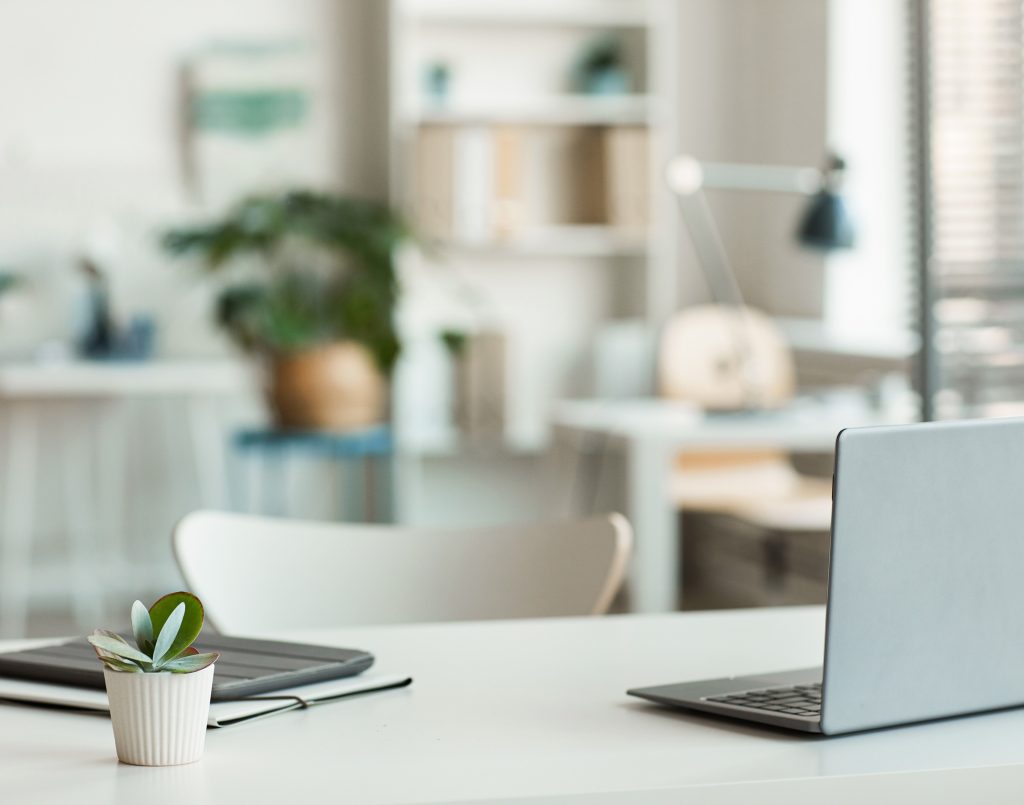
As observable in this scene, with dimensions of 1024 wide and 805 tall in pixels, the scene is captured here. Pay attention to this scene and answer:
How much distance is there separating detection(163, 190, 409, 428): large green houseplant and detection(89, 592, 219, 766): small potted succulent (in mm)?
3816

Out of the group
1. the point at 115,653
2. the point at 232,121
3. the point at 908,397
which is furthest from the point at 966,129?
the point at 115,653

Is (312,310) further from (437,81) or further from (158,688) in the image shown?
(158,688)

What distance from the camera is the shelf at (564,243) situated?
16.4 ft

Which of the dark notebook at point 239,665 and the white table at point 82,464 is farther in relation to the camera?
the white table at point 82,464

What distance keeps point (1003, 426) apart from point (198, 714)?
51 centimetres

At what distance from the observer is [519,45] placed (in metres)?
5.20

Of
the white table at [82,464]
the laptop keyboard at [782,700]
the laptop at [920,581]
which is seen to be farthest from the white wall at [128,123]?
the laptop at [920,581]

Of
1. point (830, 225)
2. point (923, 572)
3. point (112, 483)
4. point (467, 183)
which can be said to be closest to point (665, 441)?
point (830, 225)

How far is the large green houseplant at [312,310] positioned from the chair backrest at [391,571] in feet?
9.67

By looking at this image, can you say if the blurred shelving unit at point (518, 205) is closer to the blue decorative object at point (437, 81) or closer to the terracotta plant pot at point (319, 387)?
the blue decorative object at point (437, 81)

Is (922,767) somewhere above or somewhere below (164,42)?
below

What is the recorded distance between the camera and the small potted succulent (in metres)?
0.89

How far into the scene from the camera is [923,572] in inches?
36.9

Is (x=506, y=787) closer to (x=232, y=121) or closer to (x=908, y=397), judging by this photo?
(x=908, y=397)
